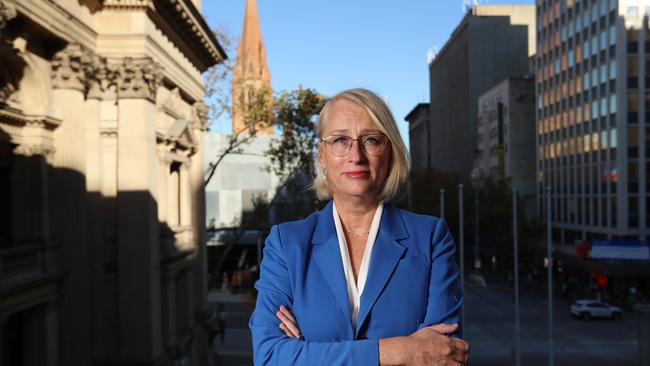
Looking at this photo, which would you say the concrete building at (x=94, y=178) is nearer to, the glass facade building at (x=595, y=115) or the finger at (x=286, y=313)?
the finger at (x=286, y=313)

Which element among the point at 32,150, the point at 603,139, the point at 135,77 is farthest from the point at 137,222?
the point at 603,139

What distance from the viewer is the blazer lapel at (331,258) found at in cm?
292

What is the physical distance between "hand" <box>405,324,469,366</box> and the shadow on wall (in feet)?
38.2

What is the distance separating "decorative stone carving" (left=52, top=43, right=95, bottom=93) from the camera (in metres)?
15.0

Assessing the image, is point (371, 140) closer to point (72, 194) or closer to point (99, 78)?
point (72, 194)

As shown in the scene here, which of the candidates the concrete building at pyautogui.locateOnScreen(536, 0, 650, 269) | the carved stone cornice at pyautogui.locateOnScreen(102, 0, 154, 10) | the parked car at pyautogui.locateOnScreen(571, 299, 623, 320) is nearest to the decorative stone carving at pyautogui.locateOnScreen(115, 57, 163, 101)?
the carved stone cornice at pyautogui.locateOnScreen(102, 0, 154, 10)

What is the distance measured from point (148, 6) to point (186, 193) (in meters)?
9.69

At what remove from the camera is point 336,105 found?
3180 millimetres

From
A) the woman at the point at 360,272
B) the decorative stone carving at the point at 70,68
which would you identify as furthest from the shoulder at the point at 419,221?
the decorative stone carving at the point at 70,68

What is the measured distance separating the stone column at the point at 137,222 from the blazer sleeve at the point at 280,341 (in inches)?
633

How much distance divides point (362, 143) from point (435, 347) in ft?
3.28

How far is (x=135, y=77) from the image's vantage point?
18.0 metres

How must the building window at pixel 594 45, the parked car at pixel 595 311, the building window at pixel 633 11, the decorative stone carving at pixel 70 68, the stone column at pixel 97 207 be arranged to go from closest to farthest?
the decorative stone carving at pixel 70 68 < the stone column at pixel 97 207 < the parked car at pixel 595 311 < the building window at pixel 633 11 < the building window at pixel 594 45

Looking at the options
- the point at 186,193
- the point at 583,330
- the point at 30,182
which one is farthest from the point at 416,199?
the point at 30,182
